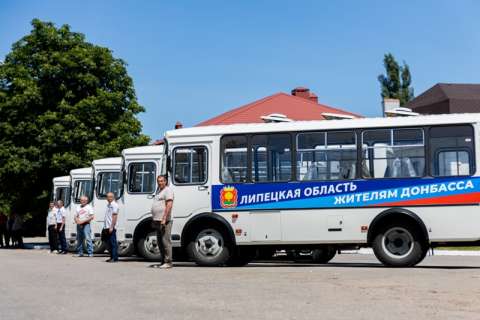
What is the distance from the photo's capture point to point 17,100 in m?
40.7

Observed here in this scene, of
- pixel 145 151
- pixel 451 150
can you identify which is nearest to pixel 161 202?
pixel 145 151

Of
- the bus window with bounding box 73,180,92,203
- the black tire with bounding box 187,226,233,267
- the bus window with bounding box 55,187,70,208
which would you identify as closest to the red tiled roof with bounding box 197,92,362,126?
the bus window with bounding box 55,187,70,208

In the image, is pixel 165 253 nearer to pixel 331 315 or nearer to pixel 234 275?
pixel 234 275

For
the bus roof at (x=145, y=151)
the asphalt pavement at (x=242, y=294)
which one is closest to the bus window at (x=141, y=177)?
the bus roof at (x=145, y=151)

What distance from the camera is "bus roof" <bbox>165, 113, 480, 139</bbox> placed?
56.3 ft

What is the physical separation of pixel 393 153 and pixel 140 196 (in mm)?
6898

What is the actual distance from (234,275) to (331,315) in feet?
19.5

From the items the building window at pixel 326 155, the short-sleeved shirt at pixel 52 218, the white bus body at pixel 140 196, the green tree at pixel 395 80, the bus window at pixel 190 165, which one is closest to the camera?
the building window at pixel 326 155

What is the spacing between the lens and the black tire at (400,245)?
1709 cm

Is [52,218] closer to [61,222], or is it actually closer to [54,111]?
[61,222]

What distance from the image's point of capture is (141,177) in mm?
22406

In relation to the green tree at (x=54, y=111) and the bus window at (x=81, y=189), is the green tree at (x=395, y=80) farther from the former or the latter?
the bus window at (x=81, y=189)

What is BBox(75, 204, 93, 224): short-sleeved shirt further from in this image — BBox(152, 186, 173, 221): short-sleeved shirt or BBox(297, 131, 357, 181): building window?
BBox(297, 131, 357, 181): building window

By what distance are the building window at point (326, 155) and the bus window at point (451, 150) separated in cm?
153
